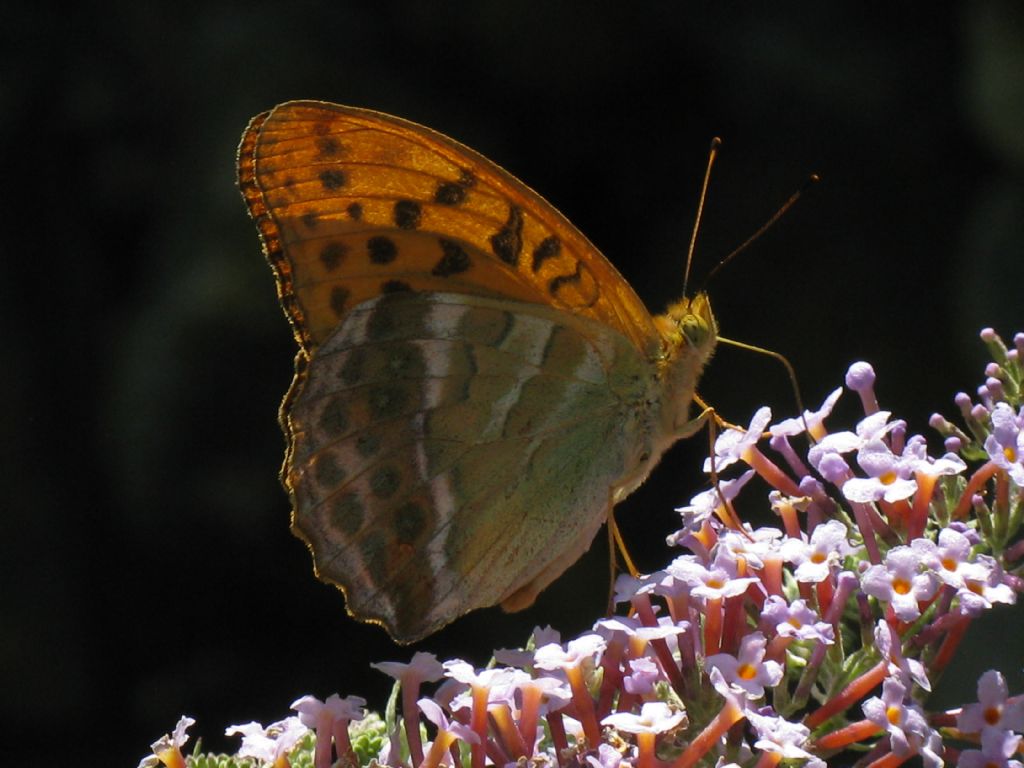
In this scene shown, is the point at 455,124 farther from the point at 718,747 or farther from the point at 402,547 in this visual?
the point at 718,747

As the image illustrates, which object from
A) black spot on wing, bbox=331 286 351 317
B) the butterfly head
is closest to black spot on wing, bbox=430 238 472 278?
black spot on wing, bbox=331 286 351 317

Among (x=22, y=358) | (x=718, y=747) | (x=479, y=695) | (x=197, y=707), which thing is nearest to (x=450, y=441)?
(x=479, y=695)

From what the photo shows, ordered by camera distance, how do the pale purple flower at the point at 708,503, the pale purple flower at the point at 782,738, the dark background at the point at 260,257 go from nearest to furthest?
the pale purple flower at the point at 782,738 → the pale purple flower at the point at 708,503 → the dark background at the point at 260,257

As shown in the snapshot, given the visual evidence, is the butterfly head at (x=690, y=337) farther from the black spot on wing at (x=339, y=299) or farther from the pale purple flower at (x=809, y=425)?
the black spot on wing at (x=339, y=299)

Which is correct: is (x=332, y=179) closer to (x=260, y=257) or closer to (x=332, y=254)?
(x=332, y=254)

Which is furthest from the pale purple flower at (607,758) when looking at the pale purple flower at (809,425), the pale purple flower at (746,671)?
the pale purple flower at (809,425)

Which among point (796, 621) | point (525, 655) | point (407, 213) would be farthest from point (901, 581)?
point (407, 213)

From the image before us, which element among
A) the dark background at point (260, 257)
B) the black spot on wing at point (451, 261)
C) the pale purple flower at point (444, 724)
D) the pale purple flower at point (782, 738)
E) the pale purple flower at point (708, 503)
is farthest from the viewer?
the dark background at point (260, 257)
